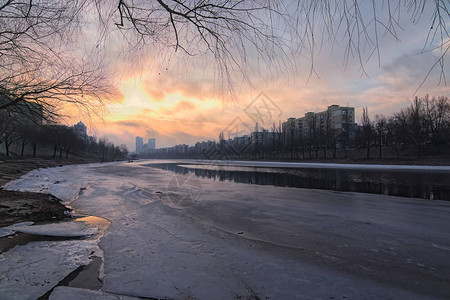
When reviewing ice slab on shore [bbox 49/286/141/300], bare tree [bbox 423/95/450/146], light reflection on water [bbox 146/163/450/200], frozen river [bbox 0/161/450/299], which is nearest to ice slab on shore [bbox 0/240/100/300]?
frozen river [bbox 0/161/450/299]

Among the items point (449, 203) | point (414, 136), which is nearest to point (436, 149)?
point (414, 136)

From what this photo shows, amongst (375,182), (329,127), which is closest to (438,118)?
(329,127)

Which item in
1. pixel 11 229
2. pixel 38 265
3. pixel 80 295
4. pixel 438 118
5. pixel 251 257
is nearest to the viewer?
pixel 80 295

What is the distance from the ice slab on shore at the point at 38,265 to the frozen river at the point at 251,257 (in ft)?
0.05

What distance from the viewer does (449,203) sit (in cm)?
997

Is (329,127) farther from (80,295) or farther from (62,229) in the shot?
(80,295)

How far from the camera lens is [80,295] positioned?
10.1 feet

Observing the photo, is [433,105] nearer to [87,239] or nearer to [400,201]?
[400,201]

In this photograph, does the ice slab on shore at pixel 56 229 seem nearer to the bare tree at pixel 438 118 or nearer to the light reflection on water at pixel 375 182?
the light reflection on water at pixel 375 182

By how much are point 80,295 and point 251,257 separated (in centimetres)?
297

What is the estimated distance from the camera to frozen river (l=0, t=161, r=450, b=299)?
338cm

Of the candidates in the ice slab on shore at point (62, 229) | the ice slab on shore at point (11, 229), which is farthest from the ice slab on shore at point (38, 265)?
the ice slab on shore at point (11, 229)

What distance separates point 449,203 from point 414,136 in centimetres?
4789

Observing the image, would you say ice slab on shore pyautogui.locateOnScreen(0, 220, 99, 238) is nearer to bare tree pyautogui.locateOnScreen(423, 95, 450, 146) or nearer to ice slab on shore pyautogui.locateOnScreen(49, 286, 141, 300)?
ice slab on shore pyautogui.locateOnScreen(49, 286, 141, 300)
